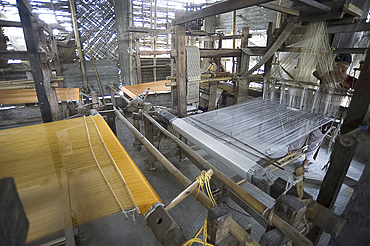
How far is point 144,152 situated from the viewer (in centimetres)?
471

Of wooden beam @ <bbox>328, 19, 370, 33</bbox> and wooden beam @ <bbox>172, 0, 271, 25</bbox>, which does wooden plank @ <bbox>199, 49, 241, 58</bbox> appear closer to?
wooden beam @ <bbox>172, 0, 271, 25</bbox>

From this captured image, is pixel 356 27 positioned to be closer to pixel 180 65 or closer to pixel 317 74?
pixel 317 74

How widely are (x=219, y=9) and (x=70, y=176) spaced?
2.47m

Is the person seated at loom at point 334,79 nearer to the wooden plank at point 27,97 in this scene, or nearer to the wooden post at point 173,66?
the wooden post at point 173,66

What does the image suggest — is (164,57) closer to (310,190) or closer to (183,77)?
(183,77)

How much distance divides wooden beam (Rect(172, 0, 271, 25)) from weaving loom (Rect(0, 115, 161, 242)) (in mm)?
2061

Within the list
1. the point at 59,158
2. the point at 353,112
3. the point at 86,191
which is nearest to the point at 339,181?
the point at 353,112

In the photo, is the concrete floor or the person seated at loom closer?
the concrete floor

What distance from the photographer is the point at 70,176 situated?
166cm

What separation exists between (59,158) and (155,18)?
29.2ft

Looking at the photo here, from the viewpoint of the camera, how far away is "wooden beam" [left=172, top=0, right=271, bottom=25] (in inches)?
80.3

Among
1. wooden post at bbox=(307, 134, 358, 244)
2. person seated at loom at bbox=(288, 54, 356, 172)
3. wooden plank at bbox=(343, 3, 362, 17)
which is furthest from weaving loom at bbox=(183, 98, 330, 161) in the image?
wooden plank at bbox=(343, 3, 362, 17)

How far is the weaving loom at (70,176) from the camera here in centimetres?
133

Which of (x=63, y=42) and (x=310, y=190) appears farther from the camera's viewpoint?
(x=63, y=42)
